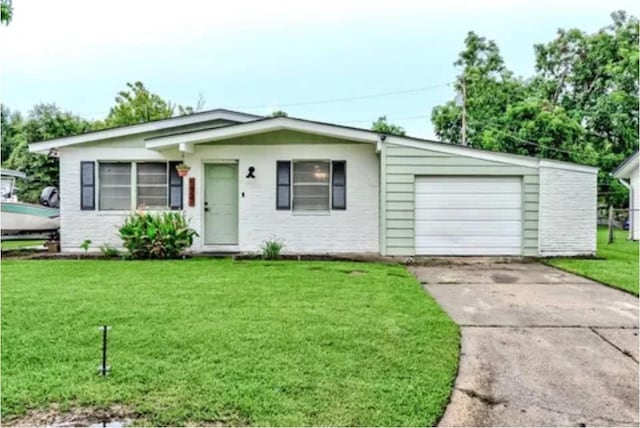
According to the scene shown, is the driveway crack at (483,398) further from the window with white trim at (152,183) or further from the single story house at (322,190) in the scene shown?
the window with white trim at (152,183)

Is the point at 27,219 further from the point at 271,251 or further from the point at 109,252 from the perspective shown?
the point at 271,251

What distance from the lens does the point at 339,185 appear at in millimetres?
10312

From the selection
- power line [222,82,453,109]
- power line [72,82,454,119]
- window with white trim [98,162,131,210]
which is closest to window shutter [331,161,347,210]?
window with white trim [98,162,131,210]

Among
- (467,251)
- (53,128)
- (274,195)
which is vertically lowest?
(467,251)

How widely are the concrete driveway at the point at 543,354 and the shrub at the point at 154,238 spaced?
5266 mm

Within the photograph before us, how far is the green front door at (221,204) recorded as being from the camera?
10531 mm

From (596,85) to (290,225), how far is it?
69.7 ft

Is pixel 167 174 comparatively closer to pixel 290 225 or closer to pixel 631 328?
pixel 290 225

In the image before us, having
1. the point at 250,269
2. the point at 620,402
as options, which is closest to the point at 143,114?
the point at 250,269

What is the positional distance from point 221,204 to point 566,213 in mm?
7314

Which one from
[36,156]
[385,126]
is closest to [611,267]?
[36,156]

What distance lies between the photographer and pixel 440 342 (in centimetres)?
381

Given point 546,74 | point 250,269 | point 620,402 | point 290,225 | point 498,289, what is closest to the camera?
point 620,402

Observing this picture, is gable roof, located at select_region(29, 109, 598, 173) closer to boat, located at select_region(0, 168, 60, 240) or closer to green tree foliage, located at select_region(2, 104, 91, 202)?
boat, located at select_region(0, 168, 60, 240)
